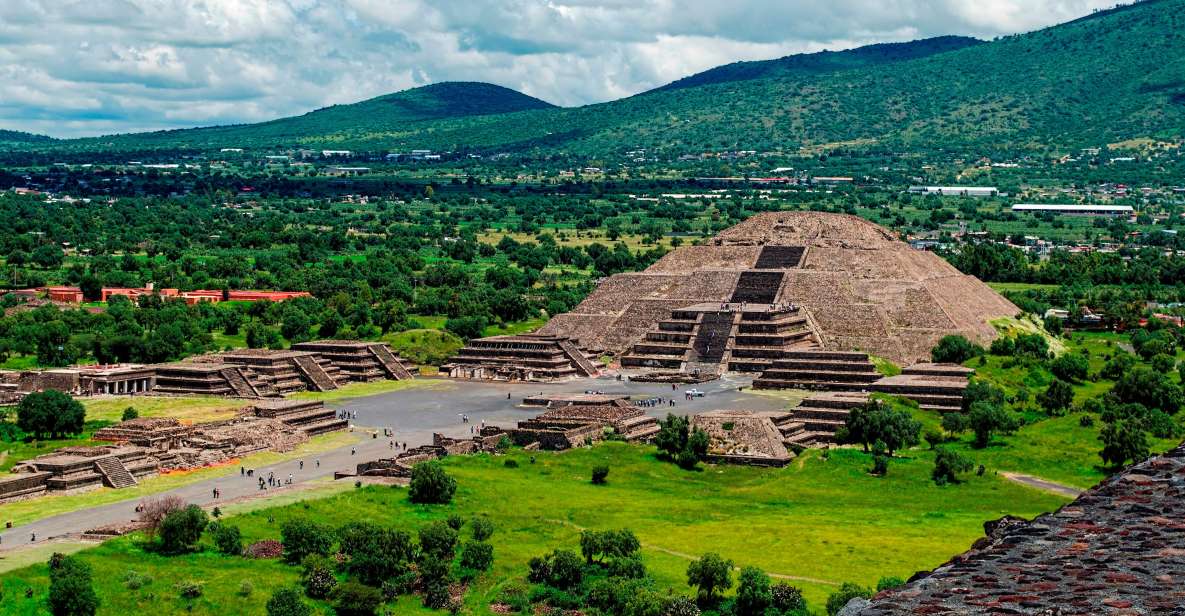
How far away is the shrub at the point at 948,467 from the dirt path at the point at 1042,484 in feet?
7.53

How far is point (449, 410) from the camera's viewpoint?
112 meters

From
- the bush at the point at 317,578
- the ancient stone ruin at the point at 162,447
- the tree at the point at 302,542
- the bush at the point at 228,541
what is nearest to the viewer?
the bush at the point at 317,578

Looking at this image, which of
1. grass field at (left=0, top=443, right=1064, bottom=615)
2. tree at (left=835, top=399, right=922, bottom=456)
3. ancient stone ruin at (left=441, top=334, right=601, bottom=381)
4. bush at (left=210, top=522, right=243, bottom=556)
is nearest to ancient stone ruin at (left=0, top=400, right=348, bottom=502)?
grass field at (left=0, top=443, right=1064, bottom=615)

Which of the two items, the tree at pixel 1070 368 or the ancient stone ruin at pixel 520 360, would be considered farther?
the ancient stone ruin at pixel 520 360

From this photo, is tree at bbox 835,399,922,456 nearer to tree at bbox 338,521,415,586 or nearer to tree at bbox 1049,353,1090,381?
tree at bbox 1049,353,1090,381

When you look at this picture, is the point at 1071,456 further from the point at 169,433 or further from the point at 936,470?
the point at 169,433

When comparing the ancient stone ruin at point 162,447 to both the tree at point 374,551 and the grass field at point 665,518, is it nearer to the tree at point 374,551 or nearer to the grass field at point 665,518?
the grass field at point 665,518

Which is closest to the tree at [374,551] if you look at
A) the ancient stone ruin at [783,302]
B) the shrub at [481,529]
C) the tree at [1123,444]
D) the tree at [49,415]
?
the shrub at [481,529]

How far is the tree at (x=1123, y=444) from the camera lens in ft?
283

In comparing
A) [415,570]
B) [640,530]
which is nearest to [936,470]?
[640,530]

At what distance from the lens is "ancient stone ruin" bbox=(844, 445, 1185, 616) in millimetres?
12336

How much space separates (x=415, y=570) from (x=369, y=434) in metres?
37.9

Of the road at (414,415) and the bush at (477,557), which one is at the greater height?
the bush at (477,557)

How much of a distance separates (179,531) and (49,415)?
107ft
